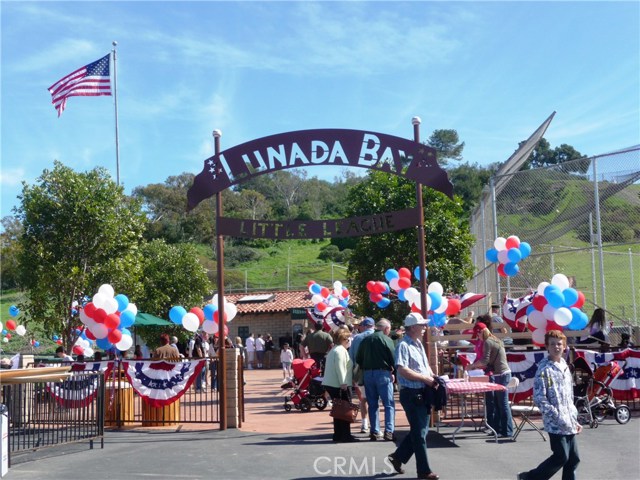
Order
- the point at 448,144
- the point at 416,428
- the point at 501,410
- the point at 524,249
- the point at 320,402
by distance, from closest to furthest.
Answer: the point at 416,428 → the point at 501,410 → the point at 320,402 → the point at 524,249 → the point at 448,144

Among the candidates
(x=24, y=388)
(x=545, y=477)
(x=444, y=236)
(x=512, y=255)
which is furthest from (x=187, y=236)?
(x=545, y=477)

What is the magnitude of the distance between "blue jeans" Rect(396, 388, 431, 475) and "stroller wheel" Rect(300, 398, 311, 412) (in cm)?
641

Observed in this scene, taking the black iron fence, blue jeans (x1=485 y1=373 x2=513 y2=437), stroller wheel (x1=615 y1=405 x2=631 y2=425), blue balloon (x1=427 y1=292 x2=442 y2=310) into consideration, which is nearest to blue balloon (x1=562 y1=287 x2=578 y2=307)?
stroller wheel (x1=615 y1=405 x2=631 y2=425)

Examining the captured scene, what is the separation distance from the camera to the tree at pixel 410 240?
24556mm

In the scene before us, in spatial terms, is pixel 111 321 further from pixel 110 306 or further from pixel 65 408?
pixel 65 408

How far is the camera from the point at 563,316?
480 inches

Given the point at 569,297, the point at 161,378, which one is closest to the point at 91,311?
the point at 161,378

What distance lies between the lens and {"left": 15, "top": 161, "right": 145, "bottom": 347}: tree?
66.2ft

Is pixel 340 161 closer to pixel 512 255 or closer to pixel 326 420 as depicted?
pixel 326 420

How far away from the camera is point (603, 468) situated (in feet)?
26.5

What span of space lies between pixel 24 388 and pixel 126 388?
3.18 m

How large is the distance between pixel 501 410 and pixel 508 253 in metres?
6.35

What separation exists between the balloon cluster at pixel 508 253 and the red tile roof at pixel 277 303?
24.1 metres

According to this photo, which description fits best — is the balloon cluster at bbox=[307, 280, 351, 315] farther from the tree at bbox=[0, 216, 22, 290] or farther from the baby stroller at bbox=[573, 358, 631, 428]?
the tree at bbox=[0, 216, 22, 290]
